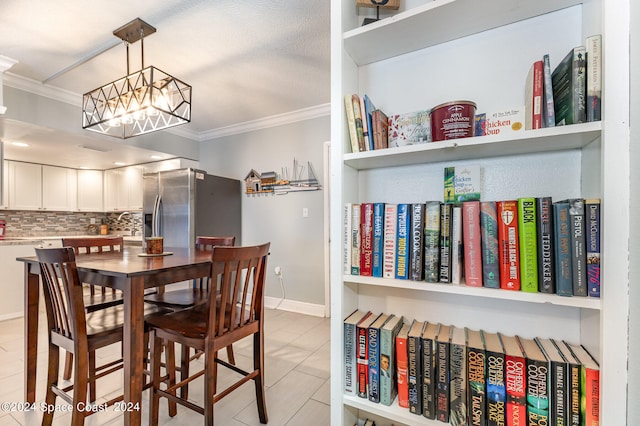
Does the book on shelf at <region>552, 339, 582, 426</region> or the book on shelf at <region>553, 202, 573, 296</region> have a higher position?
the book on shelf at <region>553, 202, 573, 296</region>

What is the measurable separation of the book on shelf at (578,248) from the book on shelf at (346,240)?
1.91 feet

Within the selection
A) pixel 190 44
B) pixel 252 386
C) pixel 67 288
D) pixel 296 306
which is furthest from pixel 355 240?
pixel 296 306

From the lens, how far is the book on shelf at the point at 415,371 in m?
0.88

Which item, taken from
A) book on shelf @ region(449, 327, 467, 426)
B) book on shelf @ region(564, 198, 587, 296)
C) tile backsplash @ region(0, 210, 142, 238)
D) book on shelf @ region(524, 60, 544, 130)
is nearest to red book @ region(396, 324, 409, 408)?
book on shelf @ region(449, 327, 467, 426)

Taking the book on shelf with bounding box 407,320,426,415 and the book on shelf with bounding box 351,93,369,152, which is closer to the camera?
the book on shelf with bounding box 407,320,426,415

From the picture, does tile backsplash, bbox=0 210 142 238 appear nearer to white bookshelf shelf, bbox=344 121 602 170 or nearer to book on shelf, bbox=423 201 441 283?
white bookshelf shelf, bbox=344 121 602 170

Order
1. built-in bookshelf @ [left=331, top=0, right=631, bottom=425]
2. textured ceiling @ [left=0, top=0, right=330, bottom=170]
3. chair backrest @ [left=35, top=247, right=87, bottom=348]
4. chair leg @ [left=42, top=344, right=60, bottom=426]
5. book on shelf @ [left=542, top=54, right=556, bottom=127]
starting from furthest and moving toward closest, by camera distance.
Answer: textured ceiling @ [left=0, top=0, right=330, bottom=170] → chair leg @ [left=42, top=344, right=60, bottom=426] → chair backrest @ [left=35, top=247, right=87, bottom=348] → book on shelf @ [left=542, top=54, right=556, bottom=127] → built-in bookshelf @ [left=331, top=0, right=631, bottom=425]

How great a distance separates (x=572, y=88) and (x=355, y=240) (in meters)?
0.69

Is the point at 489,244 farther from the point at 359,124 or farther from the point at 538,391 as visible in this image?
the point at 359,124

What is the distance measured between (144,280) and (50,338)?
25.8 inches

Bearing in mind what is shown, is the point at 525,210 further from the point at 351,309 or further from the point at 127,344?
the point at 127,344

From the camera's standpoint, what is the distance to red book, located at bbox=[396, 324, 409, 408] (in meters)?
0.90

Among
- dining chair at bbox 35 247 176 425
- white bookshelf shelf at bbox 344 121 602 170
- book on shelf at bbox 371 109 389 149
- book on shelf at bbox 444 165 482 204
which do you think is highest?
book on shelf at bbox 371 109 389 149

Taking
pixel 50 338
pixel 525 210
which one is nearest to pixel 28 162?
pixel 50 338
